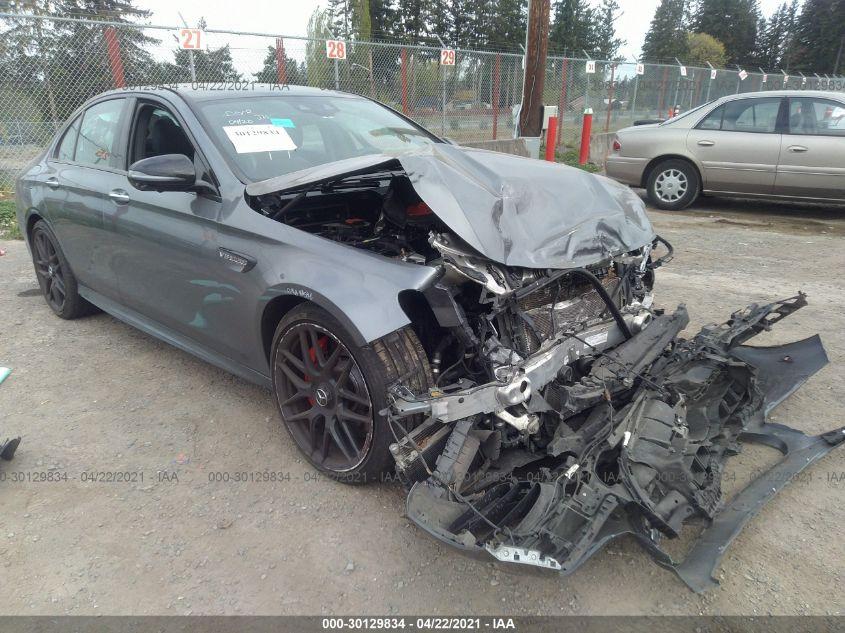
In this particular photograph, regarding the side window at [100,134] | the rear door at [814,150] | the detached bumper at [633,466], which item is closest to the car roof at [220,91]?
the side window at [100,134]

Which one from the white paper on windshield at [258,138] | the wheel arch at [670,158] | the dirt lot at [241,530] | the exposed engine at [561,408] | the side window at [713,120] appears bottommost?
the dirt lot at [241,530]

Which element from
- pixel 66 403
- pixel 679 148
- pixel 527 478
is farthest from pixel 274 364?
pixel 679 148

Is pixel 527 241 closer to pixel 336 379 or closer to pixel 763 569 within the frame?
pixel 336 379

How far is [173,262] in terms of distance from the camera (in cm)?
321

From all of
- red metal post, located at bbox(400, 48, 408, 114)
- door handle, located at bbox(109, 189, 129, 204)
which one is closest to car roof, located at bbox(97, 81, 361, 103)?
door handle, located at bbox(109, 189, 129, 204)

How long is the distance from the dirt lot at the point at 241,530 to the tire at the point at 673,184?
194 inches

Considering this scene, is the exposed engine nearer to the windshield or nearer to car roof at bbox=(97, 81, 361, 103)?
the windshield

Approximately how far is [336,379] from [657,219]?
6823 mm

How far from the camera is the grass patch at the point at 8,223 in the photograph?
25.5 feet

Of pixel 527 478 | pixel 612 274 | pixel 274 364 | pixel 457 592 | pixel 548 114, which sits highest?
pixel 548 114

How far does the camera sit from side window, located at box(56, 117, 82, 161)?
171 inches

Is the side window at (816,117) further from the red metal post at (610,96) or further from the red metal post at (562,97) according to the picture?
the red metal post at (610,96)

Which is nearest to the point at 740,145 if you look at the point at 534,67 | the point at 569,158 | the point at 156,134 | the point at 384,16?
the point at 534,67

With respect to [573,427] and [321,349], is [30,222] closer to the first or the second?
[321,349]
